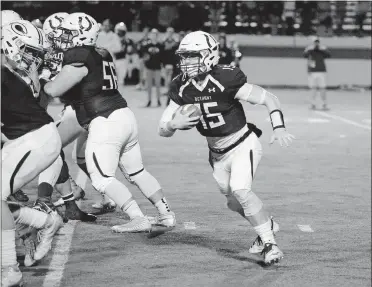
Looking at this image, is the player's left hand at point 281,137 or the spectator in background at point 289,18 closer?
the player's left hand at point 281,137

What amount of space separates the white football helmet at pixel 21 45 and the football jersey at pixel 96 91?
2.75ft

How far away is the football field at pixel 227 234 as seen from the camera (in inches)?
258

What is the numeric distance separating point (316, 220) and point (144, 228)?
7.15ft

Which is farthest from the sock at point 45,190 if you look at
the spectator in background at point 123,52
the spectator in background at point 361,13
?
the spectator in background at point 361,13

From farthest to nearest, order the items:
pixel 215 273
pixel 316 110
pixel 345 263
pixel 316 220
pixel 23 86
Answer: pixel 316 110 < pixel 316 220 < pixel 345 263 < pixel 215 273 < pixel 23 86

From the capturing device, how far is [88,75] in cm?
730

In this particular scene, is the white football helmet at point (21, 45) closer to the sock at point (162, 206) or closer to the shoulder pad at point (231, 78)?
the shoulder pad at point (231, 78)

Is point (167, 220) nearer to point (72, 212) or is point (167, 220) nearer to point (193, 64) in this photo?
point (72, 212)

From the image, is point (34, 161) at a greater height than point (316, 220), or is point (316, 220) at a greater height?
point (34, 161)

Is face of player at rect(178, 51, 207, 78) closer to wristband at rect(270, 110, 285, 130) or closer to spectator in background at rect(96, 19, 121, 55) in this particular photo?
wristband at rect(270, 110, 285, 130)

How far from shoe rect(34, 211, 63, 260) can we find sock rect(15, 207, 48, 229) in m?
0.09

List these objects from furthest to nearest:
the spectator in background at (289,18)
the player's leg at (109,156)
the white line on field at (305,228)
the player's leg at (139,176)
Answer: the spectator in background at (289,18) < the white line on field at (305,228) < the player's leg at (139,176) < the player's leg at (109,156)

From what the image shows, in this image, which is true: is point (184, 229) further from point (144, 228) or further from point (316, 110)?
point (316, 110)

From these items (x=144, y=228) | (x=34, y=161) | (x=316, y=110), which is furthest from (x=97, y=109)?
(x=316, y=110)
